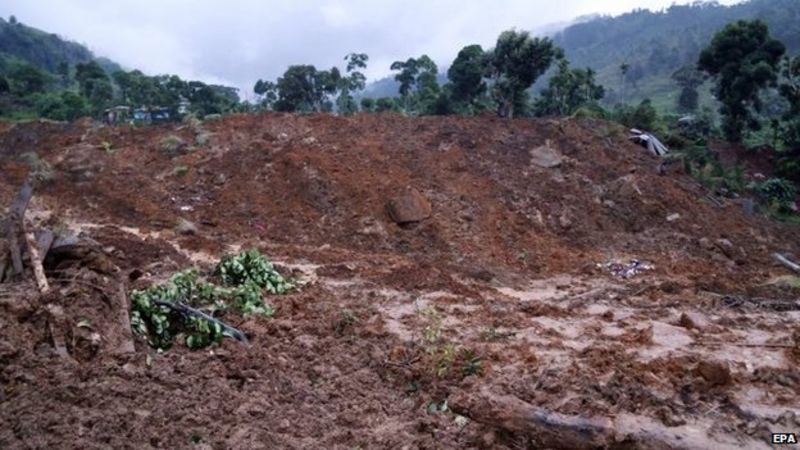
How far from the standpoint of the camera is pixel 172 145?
544 inches

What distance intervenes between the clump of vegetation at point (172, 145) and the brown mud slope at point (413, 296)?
7.3 inches

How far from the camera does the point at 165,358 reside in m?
4.39

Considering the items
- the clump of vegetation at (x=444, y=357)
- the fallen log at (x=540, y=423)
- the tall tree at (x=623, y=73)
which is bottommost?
the clump of vegetation at (x=444, y=357)

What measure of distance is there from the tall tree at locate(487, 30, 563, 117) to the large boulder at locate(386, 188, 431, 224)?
10.2m

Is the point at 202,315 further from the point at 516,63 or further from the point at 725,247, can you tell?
the point at 516,63

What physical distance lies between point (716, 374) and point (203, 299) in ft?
16.0

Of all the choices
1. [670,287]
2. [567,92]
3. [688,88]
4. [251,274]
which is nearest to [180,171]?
[251,274]

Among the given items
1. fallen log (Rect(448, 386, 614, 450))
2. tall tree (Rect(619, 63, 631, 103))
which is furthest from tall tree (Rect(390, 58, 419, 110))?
fallen log (Rect(448, 386, 614, 450))

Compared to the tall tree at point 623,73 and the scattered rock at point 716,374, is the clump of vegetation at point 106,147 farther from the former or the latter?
the tall tree at point 623,73

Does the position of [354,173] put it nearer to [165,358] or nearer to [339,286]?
[339,286]

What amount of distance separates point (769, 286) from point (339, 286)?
266 inches

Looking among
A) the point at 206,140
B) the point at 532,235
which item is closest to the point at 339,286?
the point at 532,235

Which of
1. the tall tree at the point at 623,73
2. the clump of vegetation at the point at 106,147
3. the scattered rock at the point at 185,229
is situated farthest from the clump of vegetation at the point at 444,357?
the tall tree at the point at 623,73
